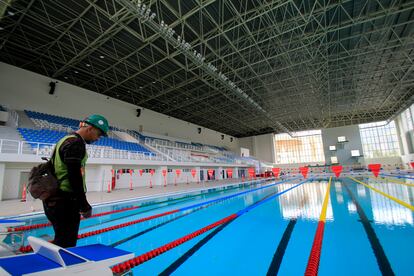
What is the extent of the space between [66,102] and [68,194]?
15466 millimetres

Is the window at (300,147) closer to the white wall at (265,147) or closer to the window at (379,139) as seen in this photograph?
the white wall at (265,147)

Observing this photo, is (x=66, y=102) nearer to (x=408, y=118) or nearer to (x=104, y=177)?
(x=104, y=177)

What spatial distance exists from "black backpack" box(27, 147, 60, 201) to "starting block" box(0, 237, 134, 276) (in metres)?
0.33

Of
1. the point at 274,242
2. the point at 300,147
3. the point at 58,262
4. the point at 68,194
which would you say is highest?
the point at 300,147

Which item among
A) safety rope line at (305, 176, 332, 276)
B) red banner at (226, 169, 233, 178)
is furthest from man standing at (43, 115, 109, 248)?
red banner at (226, 169, 233, 178)

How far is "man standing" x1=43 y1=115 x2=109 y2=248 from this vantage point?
1.43 m

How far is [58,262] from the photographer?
3.26ft

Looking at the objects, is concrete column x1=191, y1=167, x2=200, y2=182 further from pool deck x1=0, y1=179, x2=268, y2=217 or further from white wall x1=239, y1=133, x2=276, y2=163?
white wall x1=239, y1=133, x2=276, y2=163

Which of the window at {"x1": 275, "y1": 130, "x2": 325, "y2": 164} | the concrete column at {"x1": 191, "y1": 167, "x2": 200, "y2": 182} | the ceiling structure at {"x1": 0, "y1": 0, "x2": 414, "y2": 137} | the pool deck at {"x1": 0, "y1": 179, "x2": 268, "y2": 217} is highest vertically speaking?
the ceiling structure at {"x1": 0, "y1": 0, "x2": 414, "y2": 137}

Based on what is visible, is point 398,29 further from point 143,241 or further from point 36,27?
point 36,27

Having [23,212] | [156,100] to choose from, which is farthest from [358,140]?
[23,212]

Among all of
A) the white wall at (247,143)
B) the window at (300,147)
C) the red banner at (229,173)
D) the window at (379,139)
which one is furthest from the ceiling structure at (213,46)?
the white wall at (247,143)

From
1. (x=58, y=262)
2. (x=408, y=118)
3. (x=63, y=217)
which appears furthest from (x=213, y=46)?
(x=408, y=118)

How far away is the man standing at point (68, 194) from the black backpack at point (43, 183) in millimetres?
36
